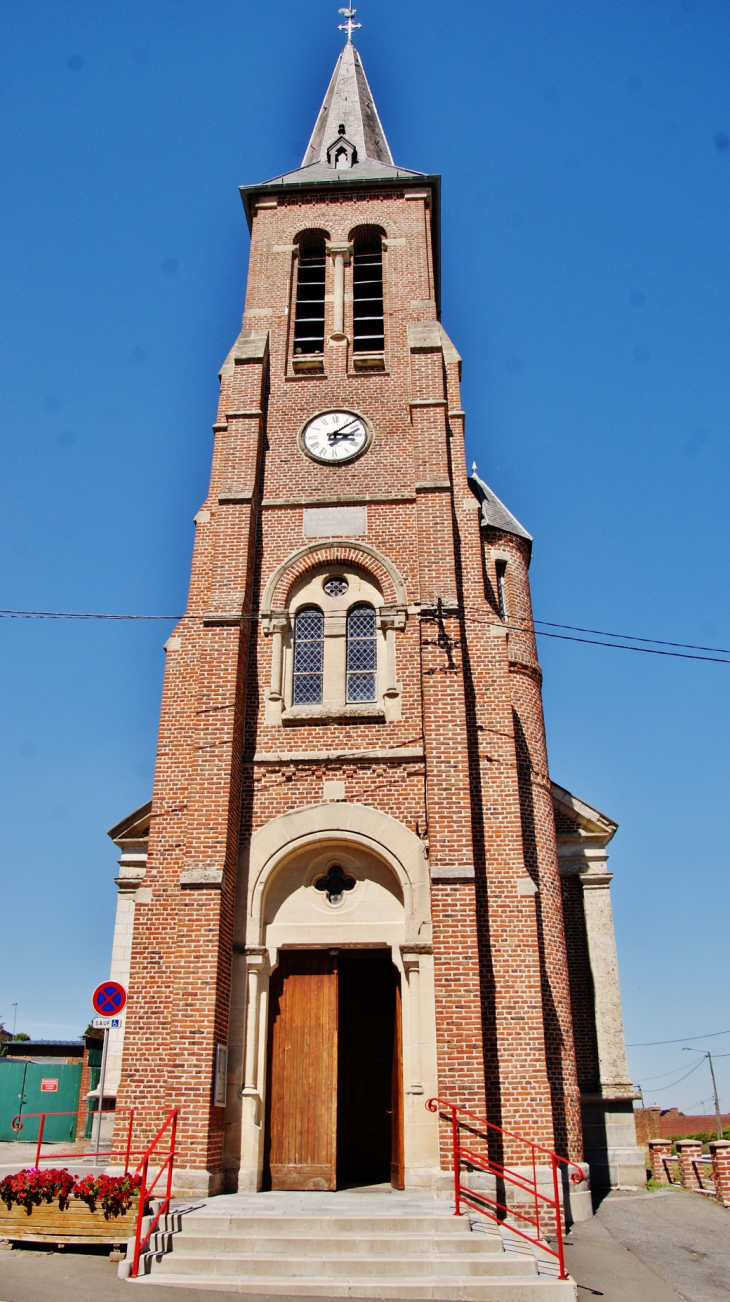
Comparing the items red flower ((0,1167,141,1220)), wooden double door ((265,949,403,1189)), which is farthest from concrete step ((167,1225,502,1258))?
wooden double door ((265,949,403,1189))

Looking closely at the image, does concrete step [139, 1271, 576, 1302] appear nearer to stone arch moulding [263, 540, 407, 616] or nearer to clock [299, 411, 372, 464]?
stone arch moulding [263, 540, 407, 616]

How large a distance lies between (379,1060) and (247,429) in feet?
34.3

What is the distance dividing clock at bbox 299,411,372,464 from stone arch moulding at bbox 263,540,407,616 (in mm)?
1886

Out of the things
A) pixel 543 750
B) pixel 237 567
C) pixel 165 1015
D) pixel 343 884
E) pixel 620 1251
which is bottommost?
pixel 620 1251

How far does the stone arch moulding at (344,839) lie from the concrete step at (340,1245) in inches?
156

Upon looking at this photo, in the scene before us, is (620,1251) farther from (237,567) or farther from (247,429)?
(247,429)

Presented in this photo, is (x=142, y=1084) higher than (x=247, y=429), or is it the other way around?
(x=247, y=429)

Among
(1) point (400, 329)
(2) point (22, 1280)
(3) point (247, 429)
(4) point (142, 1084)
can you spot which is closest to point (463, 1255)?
(2) point (22, 1280)

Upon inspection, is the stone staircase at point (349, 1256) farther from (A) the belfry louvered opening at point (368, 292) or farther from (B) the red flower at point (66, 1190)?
(A) the belfry louvered opening at point (368, 292)

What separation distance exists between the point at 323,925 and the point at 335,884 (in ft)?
1.93

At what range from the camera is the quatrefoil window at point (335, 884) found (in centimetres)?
1329

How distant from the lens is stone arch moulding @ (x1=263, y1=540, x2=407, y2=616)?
15.0m

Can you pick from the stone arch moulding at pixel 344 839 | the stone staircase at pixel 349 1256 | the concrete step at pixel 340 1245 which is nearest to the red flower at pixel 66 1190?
the stone staircase at pixel 349 1256

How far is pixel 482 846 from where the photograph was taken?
13.2 m
